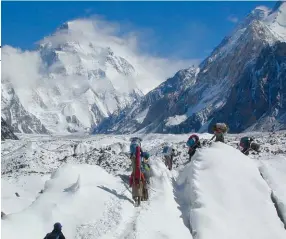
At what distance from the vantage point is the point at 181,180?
2188cm

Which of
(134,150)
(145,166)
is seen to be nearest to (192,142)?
(145,166)

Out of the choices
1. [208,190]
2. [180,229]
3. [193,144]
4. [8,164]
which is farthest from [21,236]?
[8,164]

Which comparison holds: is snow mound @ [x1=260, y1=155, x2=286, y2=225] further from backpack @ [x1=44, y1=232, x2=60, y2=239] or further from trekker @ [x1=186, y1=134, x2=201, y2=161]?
backpack @ [x1=44, y1=232, x2=60, y2=239]

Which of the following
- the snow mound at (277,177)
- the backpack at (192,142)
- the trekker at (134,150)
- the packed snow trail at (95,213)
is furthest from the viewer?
the backpack at (192,142)

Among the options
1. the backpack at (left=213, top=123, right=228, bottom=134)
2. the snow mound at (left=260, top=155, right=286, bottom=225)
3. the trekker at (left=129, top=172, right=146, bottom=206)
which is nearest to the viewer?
the snow mound at (left=260, top=155, right=286, bottom=225)

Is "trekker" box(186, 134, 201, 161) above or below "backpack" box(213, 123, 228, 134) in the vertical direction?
below

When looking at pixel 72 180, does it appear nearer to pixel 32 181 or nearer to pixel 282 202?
pixel 282 202

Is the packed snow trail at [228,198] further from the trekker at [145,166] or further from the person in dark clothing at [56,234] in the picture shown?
the person in dark clothing at [56,234]

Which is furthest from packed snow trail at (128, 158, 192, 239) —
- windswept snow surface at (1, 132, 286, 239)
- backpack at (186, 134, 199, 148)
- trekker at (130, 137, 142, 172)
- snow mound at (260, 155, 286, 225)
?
backpack at (186, 134, 199, 148)

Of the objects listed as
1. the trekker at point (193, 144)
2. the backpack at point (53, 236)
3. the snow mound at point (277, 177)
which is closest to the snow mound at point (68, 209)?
the backpack at point (53, 236)

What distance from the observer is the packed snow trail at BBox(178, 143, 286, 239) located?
16391 mm

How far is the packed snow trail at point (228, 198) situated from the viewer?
645 inches

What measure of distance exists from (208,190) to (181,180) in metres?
3.15

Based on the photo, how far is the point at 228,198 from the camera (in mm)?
18281
